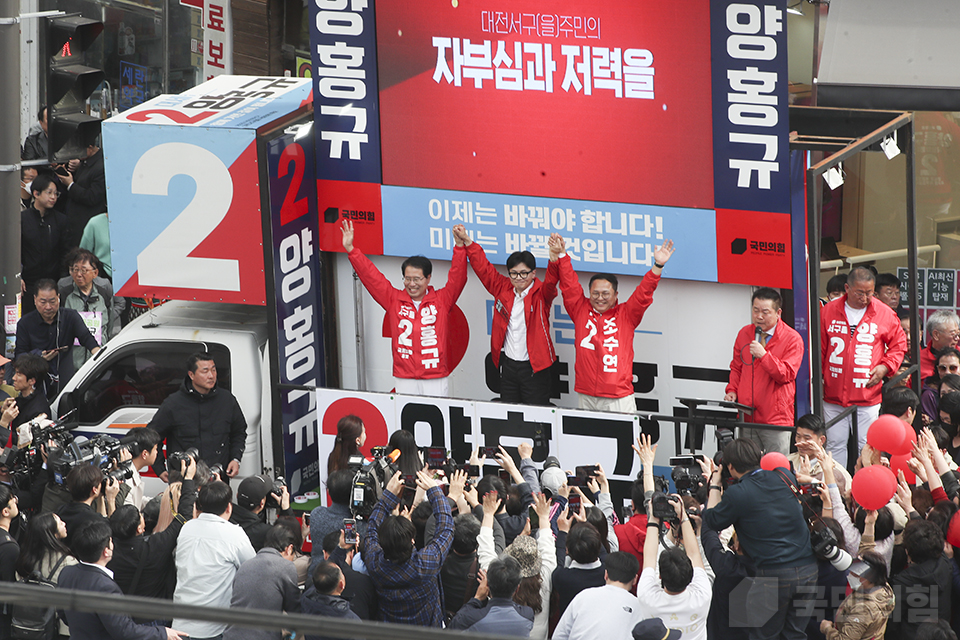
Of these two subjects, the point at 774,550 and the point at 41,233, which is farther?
the point at 41,233

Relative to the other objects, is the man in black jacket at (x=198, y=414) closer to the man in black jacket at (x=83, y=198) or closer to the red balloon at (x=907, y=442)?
the red balloon at (x=907, y=442)

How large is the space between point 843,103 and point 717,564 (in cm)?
796

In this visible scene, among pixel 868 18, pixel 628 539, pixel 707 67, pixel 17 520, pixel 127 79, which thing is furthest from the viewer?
pixel 127 79

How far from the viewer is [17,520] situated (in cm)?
707

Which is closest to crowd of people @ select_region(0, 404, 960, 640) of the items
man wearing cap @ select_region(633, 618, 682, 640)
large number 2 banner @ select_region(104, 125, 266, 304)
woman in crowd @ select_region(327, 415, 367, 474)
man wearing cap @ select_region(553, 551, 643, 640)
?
man wearing cap @ select_region(553, 551, 643, 640)

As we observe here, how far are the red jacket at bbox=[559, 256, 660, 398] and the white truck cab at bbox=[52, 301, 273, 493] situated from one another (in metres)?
2.48

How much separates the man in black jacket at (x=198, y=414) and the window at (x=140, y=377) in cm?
35

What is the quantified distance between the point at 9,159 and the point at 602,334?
15.3 feet

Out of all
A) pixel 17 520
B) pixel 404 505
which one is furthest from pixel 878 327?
pixel 17 520

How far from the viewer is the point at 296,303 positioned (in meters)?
9.36

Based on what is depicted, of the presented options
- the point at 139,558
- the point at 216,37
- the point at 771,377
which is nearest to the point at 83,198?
the point at 216,37

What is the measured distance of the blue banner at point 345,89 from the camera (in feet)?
30.5

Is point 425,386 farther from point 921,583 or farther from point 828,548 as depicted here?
point 921,583

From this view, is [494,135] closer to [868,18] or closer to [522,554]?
[522,554]
